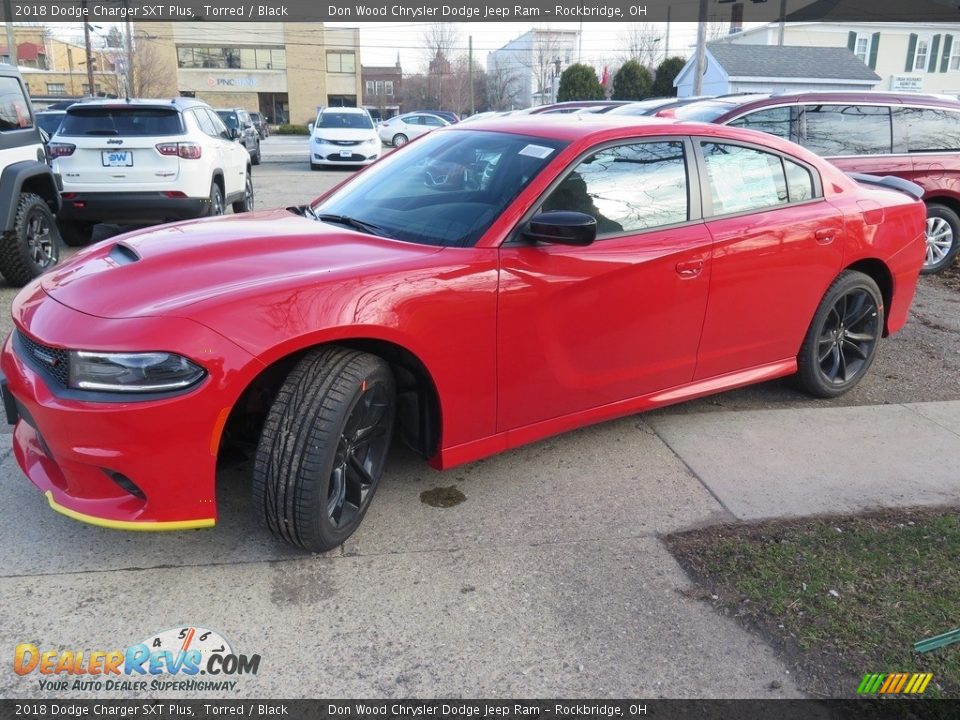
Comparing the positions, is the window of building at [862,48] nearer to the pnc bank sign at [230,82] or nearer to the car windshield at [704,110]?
the car windshield at [704,110]

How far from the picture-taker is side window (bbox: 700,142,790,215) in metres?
4.05

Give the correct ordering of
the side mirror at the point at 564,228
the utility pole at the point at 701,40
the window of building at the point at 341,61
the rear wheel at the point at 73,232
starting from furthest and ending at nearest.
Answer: the window of building at the point at 341,61 → the utility pole at the point at 701,40 → the rear wheel at the point at 73,232 → the side mirror at the point at 564,228

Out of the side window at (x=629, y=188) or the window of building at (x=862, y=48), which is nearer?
the side window at (x=629, y=188)

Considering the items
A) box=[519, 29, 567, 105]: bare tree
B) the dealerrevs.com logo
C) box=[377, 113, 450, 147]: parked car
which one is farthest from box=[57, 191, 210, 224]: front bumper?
box=[519, 29, 567, 105]: bare tree

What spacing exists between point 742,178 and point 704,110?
164 inches

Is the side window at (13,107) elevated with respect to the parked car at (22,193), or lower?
elevated

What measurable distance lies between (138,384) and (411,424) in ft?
3.79

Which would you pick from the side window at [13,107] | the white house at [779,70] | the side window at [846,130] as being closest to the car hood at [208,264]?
the side window at [13,107]

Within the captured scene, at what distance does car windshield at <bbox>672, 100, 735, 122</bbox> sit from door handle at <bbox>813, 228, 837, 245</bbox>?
349cm

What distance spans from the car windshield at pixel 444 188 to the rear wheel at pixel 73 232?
6667mm

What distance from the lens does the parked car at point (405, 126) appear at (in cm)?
3036

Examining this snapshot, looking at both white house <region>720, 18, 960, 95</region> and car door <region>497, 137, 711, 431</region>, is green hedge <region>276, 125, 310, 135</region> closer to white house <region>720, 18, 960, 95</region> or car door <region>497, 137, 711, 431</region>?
white house <region>720, 18, 960, 95</region>

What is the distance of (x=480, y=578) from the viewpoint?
2.99m

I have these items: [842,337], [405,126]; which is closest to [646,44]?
[405,126]
